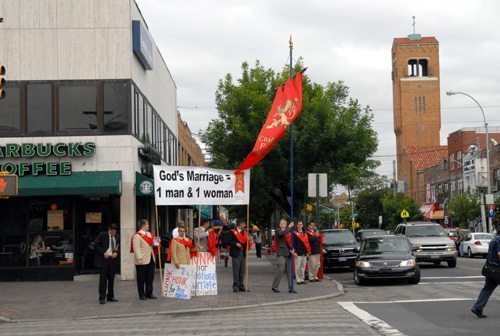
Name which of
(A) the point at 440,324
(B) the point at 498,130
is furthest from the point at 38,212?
(B) the point at 498,130

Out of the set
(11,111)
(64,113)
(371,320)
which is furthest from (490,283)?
(11,111)

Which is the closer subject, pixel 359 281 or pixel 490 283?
pixel 490 283

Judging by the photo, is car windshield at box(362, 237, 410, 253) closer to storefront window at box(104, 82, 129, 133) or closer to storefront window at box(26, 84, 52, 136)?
storefront window at box(104, 82, 129, 133)

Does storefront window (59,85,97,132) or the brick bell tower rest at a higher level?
the brick bell tower

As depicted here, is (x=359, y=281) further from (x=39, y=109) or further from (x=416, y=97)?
(x=416, y=97)

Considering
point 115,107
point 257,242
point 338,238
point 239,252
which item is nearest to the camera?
point 239,252

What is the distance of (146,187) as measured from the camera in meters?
22.9

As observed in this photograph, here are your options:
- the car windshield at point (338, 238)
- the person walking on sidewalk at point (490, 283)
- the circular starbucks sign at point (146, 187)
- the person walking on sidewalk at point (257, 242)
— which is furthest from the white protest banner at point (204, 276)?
the person walking on sidewalk at point (257, 242)

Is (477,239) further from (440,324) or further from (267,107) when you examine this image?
(440,324)

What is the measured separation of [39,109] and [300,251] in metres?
8.68

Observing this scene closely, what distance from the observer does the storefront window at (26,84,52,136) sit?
74.4 ft

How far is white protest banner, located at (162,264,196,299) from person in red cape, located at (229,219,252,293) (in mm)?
1404

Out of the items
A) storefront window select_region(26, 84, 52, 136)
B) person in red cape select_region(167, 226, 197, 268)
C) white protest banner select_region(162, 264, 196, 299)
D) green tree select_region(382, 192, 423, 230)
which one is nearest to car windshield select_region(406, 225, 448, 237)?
white protest banner select_region(162, 264, 196, 299)

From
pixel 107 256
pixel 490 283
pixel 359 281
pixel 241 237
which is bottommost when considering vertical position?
pixel 359 281
